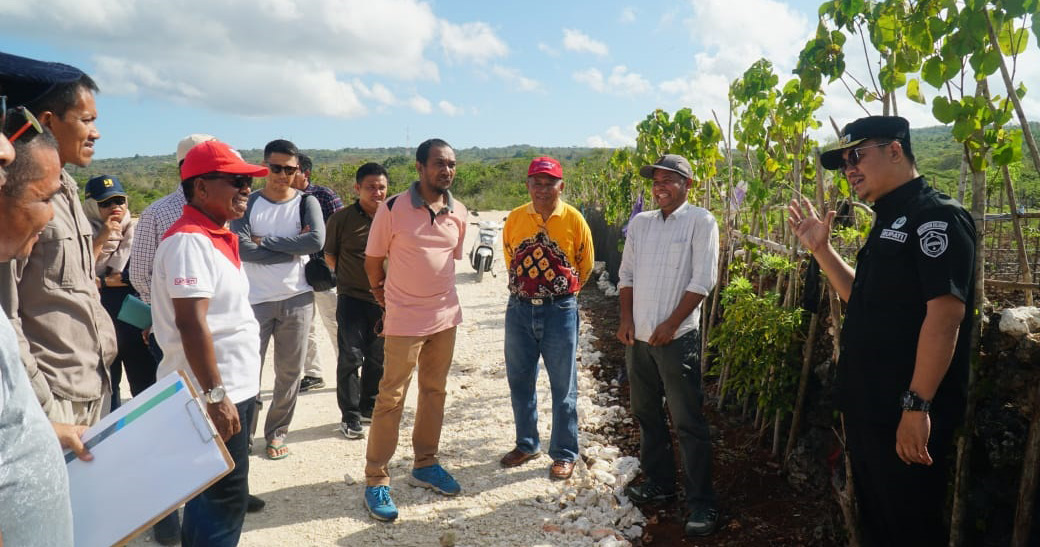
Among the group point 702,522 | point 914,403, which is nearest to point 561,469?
point 702,522

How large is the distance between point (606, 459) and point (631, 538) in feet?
2.99

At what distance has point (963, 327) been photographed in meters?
2.16

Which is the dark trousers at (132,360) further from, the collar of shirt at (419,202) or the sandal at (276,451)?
the collar of shirt at (419,202)

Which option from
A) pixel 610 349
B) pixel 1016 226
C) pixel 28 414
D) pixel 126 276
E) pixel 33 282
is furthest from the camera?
pixel 610 349

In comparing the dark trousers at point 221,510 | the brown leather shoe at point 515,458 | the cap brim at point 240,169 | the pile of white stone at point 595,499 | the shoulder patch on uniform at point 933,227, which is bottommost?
the pile of white stone at point 595,499

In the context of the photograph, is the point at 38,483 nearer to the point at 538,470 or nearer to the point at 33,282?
the point at 33,282

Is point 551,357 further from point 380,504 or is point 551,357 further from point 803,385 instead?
point 803,385

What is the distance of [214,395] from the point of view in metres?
2.14

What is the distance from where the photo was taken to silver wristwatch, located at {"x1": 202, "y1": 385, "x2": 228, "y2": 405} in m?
2.14

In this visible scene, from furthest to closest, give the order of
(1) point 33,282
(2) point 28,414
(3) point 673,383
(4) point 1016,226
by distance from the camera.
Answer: (3) point 673,383
(4) point 1016,226
(1) point 33,282
(2) point 28,414

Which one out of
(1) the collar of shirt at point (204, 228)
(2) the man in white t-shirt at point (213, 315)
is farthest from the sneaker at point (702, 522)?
(1) the collar of shirt at point (204, 228)

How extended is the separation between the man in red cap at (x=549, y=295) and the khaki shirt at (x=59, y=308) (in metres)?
2.20

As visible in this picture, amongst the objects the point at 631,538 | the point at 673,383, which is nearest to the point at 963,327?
the point at 673,383

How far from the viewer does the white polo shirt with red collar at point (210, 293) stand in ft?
7.04
